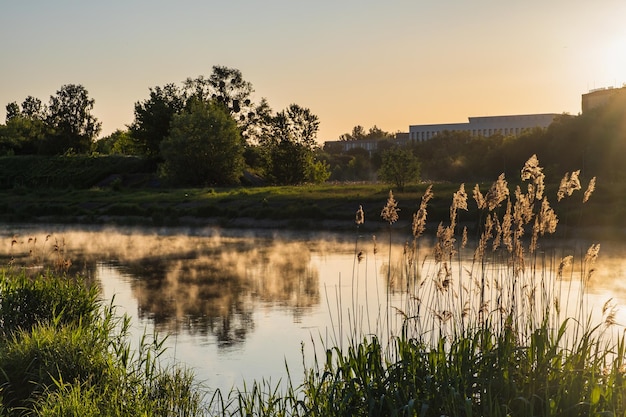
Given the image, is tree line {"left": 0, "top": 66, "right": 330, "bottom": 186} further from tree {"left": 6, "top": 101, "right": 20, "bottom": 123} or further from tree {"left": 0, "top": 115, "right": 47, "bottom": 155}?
tree {"left": 6, "top": 101, "right": 20, "bottom": 123}

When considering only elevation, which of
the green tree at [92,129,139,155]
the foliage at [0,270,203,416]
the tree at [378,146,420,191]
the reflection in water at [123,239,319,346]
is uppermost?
the green tree at [92,129,139,155]

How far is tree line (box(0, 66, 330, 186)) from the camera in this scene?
66.2 metres

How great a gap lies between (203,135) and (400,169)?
2360 cm

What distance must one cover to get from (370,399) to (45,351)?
4.39 metres

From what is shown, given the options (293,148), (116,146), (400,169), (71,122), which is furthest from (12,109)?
(400,169)

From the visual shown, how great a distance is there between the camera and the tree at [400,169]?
4722 cm

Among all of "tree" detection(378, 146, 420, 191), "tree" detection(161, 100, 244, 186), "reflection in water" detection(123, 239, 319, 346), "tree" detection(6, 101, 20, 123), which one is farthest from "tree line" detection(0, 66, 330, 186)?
"tree" detection(6, 101, 20, 123)

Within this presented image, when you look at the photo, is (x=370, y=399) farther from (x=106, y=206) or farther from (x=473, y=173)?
(x=473, y=173)

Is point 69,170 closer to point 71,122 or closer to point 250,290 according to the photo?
point 71,122

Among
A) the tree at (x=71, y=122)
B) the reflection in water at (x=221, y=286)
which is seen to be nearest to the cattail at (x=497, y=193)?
the reflection in water at (x=221, y=286)

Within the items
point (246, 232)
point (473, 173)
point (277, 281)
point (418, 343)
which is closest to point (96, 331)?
point (418, 343)

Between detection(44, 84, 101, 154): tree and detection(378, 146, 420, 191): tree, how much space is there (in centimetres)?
4312

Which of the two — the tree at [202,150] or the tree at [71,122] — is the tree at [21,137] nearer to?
the tree at [71,122]

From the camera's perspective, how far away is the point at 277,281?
21359mm
